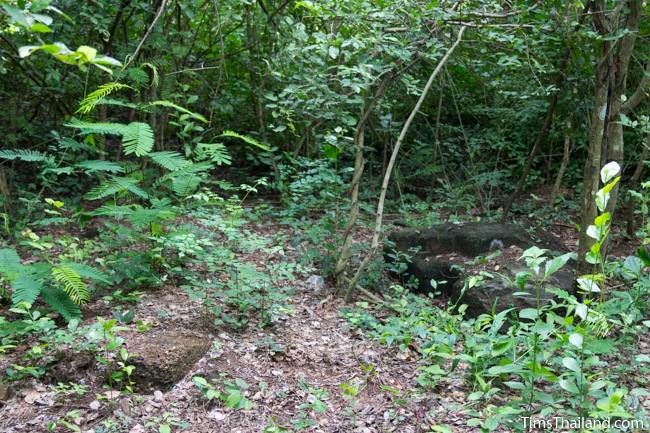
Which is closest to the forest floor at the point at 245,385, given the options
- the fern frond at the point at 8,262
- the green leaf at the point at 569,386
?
the fern frond at the point at 8,262

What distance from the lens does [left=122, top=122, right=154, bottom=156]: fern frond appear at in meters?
4.18

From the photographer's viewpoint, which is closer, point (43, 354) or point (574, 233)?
point (43, 354)

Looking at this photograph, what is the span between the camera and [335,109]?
4.62m

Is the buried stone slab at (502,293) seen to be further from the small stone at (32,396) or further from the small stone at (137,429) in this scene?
the small stone at (32,396)

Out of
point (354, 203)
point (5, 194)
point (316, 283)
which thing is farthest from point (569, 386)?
point (5, 194)

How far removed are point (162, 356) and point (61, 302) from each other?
3.31ft

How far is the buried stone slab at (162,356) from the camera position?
343 centimetres

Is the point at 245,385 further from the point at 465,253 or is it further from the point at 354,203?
the point at 465,253

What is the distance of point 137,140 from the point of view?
4.21 metres

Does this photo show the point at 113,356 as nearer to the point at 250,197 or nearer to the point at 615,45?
the point at 615,45

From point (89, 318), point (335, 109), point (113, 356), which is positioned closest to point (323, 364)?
point (113, 356)

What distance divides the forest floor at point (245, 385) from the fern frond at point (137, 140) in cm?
118

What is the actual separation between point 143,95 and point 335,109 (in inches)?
98.9

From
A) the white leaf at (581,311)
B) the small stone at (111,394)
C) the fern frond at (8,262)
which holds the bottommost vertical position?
the small stone at (111,394)
